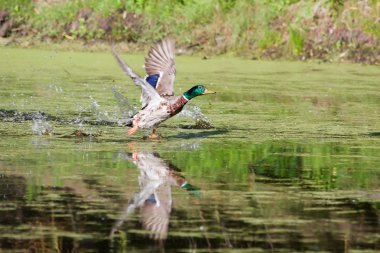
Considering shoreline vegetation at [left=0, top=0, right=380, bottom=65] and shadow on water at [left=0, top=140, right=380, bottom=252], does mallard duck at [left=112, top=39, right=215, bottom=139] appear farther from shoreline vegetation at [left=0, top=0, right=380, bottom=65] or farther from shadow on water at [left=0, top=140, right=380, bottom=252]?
shoreline vegetation at [left=0, top=0, right=380, bottom=65]

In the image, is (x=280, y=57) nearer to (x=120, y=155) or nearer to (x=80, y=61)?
(x=80, y=61)

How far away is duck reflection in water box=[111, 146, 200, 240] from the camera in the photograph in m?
6.15

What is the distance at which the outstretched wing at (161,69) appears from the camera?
1135 cm

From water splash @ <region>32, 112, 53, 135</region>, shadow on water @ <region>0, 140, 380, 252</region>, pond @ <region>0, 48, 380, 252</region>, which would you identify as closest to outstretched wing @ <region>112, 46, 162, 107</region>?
pond @ <region>0, 48, 380, 252</region>

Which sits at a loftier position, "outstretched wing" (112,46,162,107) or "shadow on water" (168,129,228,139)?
"outstretched wing" (112,46,162,107)

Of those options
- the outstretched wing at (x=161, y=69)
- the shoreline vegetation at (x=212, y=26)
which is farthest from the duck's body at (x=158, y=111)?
the shoreline vegetation at (x=212, y=26)

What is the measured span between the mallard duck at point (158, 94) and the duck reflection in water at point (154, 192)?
130 cm

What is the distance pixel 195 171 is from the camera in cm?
836

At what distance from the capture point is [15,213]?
251 inches

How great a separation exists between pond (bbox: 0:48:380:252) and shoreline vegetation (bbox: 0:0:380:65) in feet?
15.7

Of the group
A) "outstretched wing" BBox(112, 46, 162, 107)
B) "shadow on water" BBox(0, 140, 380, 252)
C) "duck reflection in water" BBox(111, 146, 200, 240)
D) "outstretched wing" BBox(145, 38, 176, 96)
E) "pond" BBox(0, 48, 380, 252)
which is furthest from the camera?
"outstretched wing" BBox(145, 38, 176, 96)

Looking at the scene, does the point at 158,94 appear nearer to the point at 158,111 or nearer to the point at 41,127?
the point at 158,111

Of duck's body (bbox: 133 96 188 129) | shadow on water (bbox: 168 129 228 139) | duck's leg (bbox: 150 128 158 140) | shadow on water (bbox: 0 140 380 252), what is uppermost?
duck's body (bbox: 133 96 188 129)

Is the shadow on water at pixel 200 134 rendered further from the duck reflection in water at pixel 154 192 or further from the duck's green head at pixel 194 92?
the duck reflection in water at pixel 154 192
